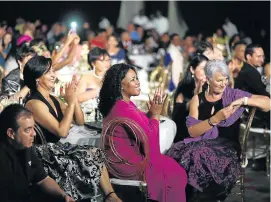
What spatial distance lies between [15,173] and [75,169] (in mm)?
711

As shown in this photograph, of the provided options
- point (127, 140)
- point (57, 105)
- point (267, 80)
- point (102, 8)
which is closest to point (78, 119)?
point (57, 105)

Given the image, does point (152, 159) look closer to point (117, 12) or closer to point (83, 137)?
point (83, 137)

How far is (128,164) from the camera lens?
446 cm

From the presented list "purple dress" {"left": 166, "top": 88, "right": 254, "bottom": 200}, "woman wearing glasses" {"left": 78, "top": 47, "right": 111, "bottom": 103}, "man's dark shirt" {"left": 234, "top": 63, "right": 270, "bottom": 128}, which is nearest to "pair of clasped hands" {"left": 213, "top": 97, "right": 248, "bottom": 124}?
"purple dress" {"left": 166, "top": 88, "right": 254, "bottom": 200}

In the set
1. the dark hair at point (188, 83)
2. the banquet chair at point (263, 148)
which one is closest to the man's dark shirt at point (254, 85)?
the banquet chair at point (263, 148)

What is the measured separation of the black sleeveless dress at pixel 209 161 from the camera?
500cm

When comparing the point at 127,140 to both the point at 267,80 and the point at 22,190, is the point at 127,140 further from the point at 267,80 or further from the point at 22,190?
the point at 267,80

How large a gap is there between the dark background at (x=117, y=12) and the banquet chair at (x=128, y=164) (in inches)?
593

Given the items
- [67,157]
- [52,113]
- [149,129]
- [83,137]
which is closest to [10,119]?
[67,157]

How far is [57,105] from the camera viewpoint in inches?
194

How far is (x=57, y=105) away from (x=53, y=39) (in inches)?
455

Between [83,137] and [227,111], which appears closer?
[227,111]

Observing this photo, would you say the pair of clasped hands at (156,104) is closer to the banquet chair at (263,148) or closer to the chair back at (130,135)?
the chair back at (130,135)

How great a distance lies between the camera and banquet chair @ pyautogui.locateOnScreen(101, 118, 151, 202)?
4414 mm
